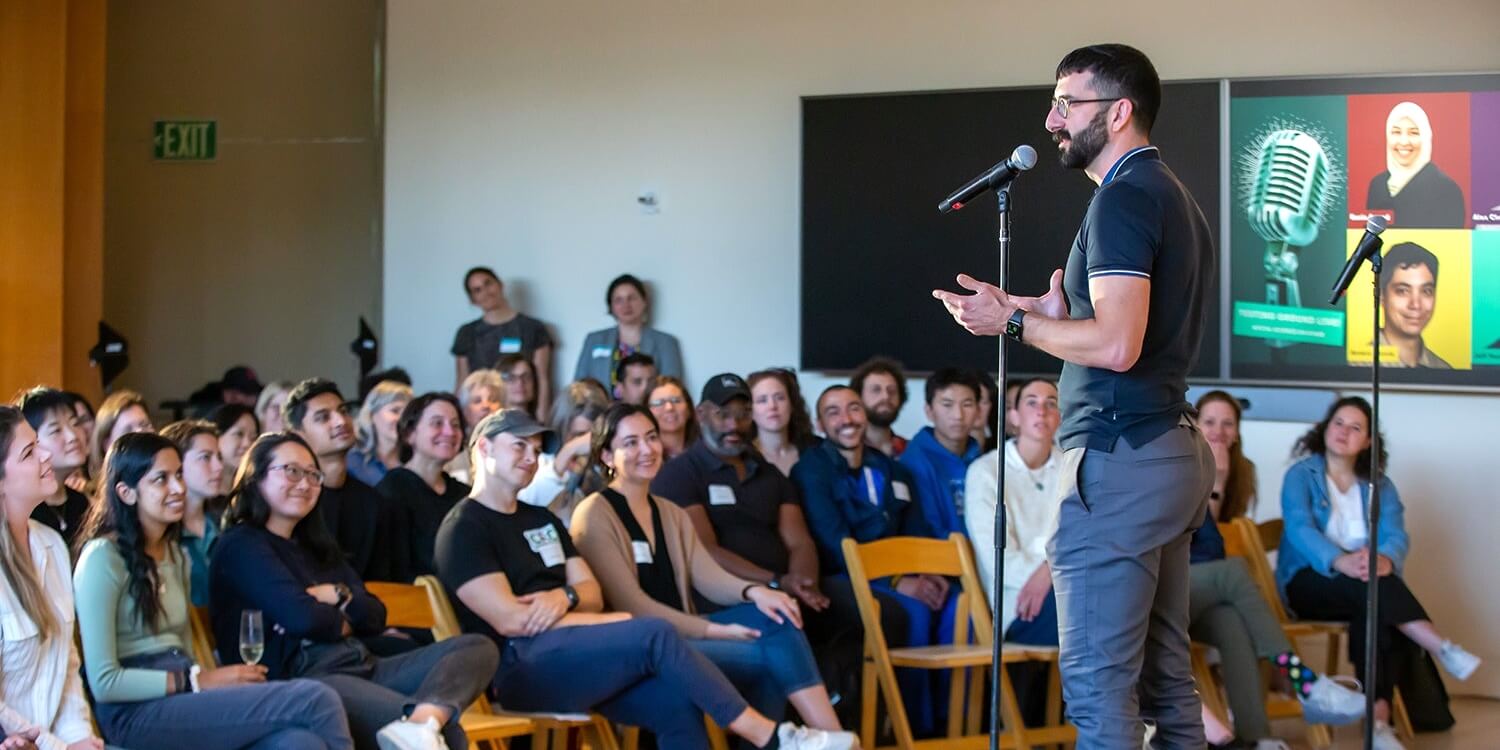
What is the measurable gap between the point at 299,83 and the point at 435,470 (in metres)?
5.14

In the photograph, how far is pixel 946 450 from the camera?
5762 millimetres

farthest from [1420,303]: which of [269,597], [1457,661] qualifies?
[269,597]

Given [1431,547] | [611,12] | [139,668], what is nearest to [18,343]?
[611,12]

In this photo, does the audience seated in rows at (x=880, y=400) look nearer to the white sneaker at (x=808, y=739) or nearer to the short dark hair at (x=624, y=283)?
the short dark hair at (x=624, y=283)

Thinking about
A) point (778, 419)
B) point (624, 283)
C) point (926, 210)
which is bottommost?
point (778, 419)

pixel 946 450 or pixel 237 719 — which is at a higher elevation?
pixel 946 450

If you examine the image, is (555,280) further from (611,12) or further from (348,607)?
(348,607)

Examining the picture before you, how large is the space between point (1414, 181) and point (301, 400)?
427 cm

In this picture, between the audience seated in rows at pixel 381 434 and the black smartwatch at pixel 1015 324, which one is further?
the audience seated in rows at pixel 381 434

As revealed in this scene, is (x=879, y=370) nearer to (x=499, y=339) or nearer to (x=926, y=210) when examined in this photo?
(x=926, y=210)

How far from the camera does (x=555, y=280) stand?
26.2ft

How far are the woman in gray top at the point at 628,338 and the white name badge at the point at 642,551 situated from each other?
3020 millimetres

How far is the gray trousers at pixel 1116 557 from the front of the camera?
2.64m

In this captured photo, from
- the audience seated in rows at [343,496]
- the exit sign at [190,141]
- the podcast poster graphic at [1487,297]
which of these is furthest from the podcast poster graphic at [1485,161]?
the exit sign at [190,141]
